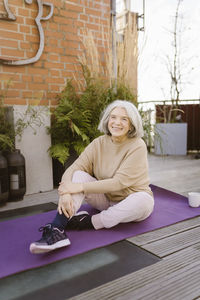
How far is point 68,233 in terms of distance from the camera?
5.52ft

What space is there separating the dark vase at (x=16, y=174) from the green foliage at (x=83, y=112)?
0.42m

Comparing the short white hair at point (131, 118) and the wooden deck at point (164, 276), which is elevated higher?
the short white hair at point (131, 118)

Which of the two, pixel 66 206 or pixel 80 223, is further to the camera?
pixel 80 223

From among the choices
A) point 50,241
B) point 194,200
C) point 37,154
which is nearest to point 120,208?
point 50,241

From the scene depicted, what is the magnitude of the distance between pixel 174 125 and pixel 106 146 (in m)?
3.66

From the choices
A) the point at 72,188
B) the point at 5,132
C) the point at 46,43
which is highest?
the point at 46,43

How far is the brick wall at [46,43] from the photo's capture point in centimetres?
268

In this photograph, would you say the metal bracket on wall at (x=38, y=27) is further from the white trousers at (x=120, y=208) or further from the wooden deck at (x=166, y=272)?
the white trousers at (x=120, y=208)

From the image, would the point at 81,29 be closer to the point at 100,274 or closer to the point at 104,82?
the point at 104,82

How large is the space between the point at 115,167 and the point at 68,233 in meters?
0.51

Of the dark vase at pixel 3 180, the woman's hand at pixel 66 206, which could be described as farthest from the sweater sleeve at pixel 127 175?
the dark vase at pixel 3 180

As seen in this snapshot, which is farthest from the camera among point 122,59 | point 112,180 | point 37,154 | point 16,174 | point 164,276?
point 122,59

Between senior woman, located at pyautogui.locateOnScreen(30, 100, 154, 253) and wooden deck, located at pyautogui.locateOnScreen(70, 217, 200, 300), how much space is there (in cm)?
20

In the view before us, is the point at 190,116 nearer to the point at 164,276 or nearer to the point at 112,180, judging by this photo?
the point at 112,180
